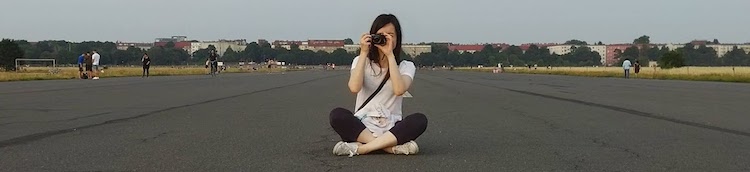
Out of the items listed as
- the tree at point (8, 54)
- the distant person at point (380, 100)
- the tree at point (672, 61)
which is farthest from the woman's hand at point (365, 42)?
the tree at point (672, 61)

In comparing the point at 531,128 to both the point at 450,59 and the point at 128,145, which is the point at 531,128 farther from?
the point at 450,59

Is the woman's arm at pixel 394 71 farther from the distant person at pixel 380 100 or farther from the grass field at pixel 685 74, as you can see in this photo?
the grass field at pixel 685 74

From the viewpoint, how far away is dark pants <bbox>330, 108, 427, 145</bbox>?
242 inches

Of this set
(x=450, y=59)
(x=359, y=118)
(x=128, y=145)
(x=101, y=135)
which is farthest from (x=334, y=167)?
(x=450, y=59)

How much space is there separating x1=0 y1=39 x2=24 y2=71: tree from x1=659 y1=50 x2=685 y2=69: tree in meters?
62.0

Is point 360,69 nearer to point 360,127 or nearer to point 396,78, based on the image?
point 396,78

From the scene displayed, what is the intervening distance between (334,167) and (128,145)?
7.72 ft

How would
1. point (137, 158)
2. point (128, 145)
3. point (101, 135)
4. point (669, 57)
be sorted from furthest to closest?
point (669, 57)
point (101, 135)
point (128, 145)
point (137, 158)

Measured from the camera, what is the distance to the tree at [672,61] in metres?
84.5

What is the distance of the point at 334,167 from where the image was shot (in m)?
5.62

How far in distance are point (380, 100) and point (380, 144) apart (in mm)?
401

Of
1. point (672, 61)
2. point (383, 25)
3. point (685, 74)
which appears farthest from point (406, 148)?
point (672, 61)

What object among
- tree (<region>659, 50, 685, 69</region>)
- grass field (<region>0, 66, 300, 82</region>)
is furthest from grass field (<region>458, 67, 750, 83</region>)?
grass field (<region>0, 66, 300, 82</region>)

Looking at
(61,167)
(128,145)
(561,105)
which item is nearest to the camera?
(61,167)
